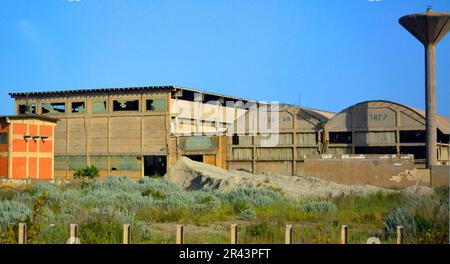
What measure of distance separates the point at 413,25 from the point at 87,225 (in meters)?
35.7

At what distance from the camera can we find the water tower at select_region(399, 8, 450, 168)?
138 feet

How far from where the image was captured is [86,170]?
53156 millimetres

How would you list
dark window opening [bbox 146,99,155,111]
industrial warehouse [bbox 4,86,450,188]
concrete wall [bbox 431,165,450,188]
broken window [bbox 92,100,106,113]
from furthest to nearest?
broken window [bbox 92,100,106,113] < dark window opening [bbox 146,99,155,111] < industrial warehouse [bbox 4,86,450,188] < concrete wall [bbox 431,165,450,188]

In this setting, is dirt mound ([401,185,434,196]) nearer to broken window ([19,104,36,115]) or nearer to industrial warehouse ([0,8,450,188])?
industrial warehouse ([0,8,450,188])

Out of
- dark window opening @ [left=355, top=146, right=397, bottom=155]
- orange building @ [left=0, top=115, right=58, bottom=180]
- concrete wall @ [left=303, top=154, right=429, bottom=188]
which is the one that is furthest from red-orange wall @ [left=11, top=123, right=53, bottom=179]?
dark window opening @ [left=355, top=146, right=397, bottom=155]

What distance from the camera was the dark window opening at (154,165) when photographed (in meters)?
56.4

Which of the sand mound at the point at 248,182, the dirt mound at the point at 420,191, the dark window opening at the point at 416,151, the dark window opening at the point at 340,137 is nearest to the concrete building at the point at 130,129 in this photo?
the dark window opening at the point at 340,137

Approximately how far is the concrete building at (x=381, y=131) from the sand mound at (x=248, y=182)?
28.3 ft

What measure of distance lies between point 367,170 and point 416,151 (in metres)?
5.21

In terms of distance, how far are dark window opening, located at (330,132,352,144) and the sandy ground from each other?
8.84 metres

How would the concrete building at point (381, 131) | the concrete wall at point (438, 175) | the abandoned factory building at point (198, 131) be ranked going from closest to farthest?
the concrete wall at point (438, 175)
the concrete building at point (381, 131)
the abandoned factory building at point (198, 131)

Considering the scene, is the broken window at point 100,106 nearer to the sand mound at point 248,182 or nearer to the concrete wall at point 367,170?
the sand mound at point 248,182
